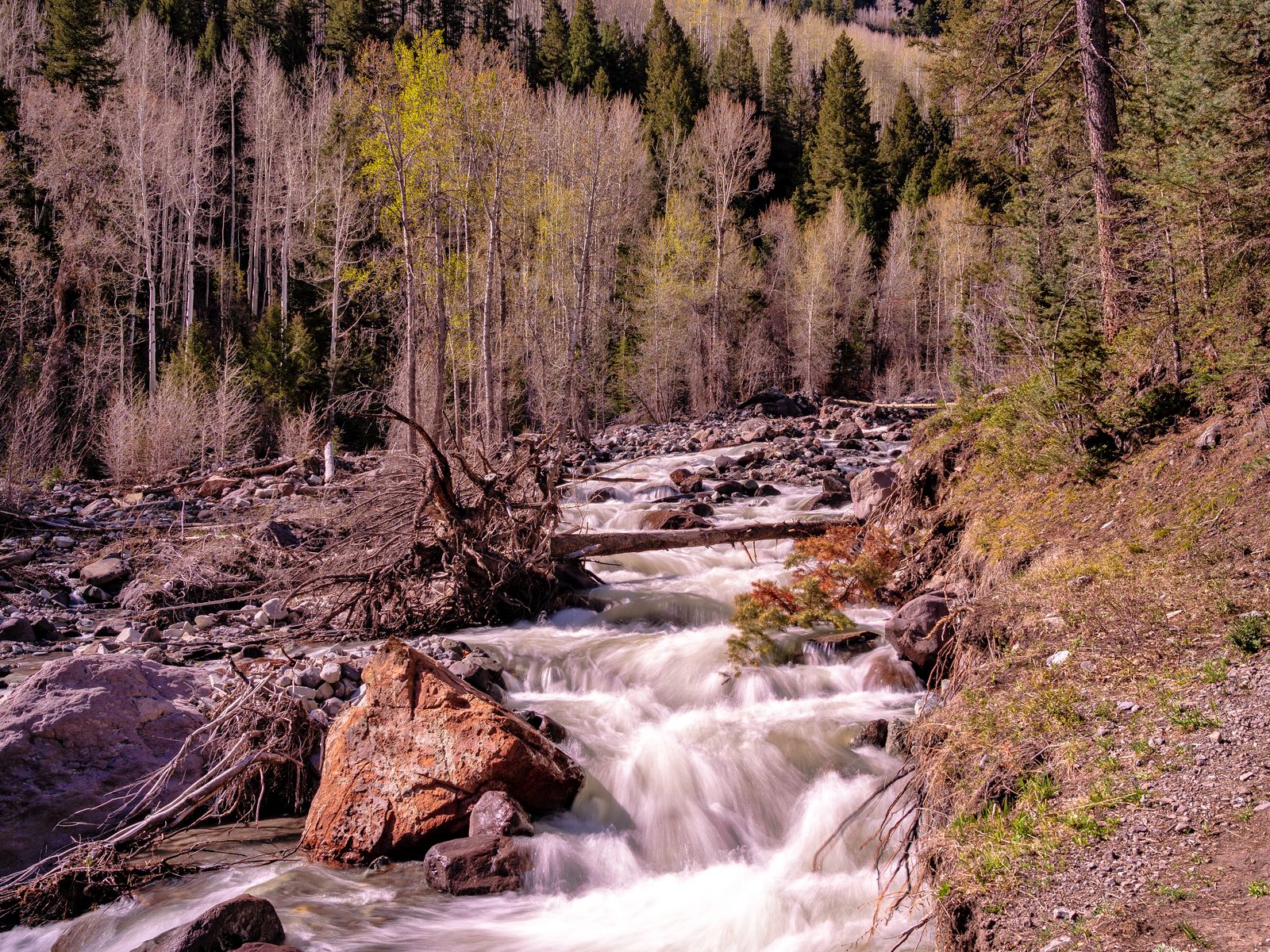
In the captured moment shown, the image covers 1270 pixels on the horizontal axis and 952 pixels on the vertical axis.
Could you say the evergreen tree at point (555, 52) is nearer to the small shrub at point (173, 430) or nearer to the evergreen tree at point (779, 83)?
the evergreen tree at point (779, 83)

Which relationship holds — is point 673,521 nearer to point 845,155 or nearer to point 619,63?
point 845,155

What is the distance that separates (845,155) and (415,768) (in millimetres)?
55188

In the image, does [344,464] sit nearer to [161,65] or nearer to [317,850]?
[317,850]

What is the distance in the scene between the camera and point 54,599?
10.2 metres

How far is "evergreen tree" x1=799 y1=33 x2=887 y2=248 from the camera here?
172ft

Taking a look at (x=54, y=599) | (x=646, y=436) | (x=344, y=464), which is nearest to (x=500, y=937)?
(x=54, y=599)

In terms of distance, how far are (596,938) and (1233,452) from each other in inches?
216

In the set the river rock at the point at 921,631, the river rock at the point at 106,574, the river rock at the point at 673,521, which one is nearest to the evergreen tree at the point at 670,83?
the river rock at the point at 673,521

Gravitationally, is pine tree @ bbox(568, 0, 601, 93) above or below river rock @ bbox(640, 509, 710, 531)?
above

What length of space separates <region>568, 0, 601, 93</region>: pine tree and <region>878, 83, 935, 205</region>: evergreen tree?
72.4 ft

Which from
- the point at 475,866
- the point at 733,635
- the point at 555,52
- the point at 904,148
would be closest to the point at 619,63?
the point at 555,52

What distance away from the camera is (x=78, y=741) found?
5293 millimetres

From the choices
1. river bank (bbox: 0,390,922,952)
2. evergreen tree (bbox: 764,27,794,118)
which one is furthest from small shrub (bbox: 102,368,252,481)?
evergreen tree (bbox: 764,27,794,118)

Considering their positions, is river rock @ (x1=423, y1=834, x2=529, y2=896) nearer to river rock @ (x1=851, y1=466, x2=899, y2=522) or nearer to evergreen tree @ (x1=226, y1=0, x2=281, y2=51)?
river rock @ (x1=851, y1=466, x2=899, y2=522)
